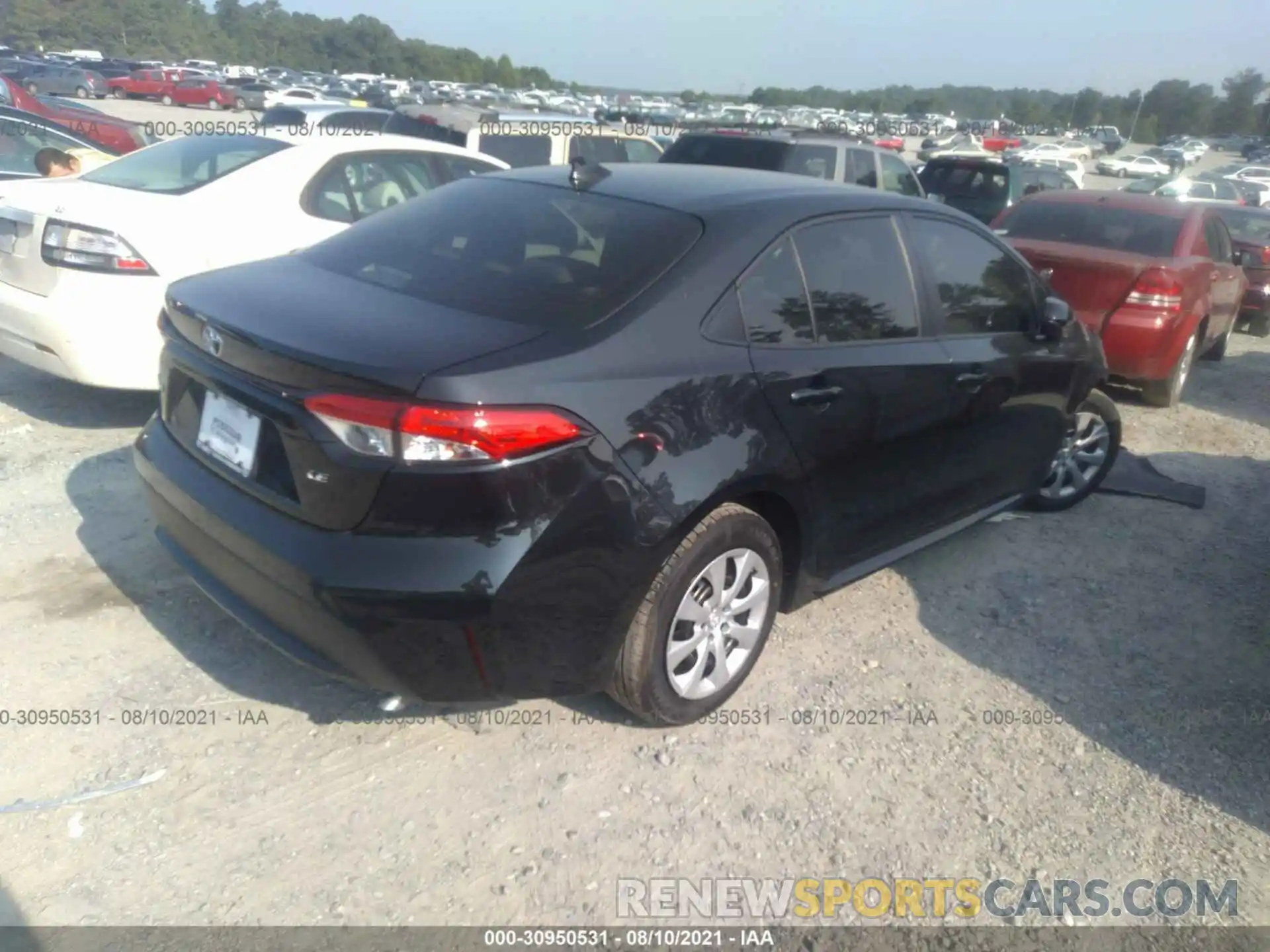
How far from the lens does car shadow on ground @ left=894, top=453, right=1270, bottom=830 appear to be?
11.3 ft

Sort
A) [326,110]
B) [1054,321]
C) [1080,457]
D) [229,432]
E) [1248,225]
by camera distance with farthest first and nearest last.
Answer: [326,110] < [1248,225] < [1080,457] < [1054,321] < [229,432]

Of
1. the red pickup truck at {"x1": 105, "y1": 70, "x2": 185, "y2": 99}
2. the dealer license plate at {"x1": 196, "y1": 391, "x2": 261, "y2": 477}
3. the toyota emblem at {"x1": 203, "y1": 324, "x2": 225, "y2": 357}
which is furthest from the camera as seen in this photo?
the red pickup truck at {"x1": 105, "y1": 70, "x2": 185, "y2": 99}

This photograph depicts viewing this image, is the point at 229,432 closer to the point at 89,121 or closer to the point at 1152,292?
the point at 1152,292

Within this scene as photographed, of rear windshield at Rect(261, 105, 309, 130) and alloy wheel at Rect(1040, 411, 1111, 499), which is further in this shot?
rear windshield at Rect(261, 105, 309, 130)

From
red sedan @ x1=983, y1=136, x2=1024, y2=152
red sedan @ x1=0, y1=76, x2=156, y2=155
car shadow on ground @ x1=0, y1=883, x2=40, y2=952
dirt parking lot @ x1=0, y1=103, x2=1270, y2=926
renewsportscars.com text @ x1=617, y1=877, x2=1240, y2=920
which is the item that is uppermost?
red sedan @ x1=0, y1=76, x2=156, y2=155

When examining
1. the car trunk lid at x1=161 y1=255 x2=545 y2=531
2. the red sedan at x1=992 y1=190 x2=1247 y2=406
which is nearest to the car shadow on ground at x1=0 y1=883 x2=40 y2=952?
the car trunk lid at x1=161 y1=255 x2=545 y2=531

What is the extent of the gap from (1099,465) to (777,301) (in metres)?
3.09

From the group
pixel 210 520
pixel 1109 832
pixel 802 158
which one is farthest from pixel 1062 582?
pixel 802 158

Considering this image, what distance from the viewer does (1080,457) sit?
5.43 metres

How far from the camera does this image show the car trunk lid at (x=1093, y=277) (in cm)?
712

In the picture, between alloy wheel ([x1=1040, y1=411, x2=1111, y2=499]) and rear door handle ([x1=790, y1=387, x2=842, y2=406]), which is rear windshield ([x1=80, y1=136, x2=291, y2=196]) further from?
alloy wheel ([x1=1040, y1=411, x2=1111, y2=499])

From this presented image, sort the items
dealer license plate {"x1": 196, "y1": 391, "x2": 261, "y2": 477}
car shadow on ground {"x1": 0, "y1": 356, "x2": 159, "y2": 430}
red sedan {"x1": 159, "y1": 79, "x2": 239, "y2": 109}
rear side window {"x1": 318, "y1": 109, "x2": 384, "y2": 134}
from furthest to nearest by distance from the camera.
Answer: red sedan {"x1": 159, "y1": 79, "x2": 239, "y2": 109}, rear side window {"x1": 318, "y1": 109, "x2": 384, "y2": 134}, car shadow on ground {"x1": 0, "y1": 356, "x2": 159, "y2": 430}, dealer license plate {"x1": 196, "y1": 391, "x2": 261, "y2": 477}

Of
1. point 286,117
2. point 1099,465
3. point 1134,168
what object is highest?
point 286,117

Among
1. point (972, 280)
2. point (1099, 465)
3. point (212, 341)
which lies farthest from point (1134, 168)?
point (212, 341)
